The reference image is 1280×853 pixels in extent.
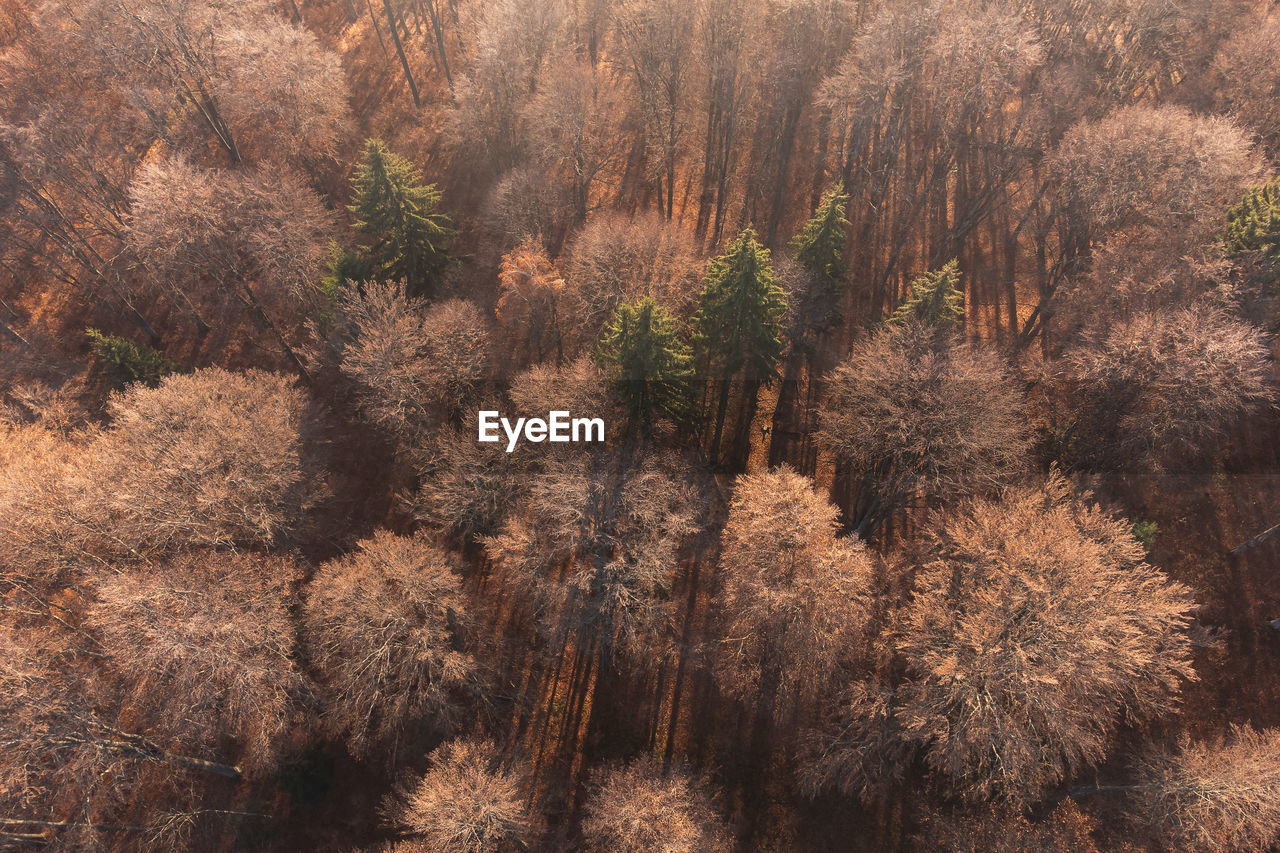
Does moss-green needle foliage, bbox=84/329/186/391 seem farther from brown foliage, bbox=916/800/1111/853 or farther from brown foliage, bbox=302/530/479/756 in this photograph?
brown foliage, bbox=916/800/1111/853

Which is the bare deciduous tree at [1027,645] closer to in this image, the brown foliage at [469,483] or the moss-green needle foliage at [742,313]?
the moss-green needle foliage at [742,313]

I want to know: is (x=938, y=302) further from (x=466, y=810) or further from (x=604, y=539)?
(x=466, y=810)

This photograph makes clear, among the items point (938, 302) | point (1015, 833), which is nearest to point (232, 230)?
point (938, 302)

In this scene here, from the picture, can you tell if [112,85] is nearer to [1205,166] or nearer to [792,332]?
[792,332]

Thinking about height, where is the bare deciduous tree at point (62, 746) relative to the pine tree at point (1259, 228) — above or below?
below

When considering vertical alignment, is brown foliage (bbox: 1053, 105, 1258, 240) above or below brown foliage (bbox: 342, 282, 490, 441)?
above

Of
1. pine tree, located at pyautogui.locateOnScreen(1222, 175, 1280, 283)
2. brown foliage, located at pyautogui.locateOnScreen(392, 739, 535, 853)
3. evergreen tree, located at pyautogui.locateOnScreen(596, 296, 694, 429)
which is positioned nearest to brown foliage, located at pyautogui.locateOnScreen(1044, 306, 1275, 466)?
pine tree, located at pyautogui.locateOnScreen(1222, 175, 1280, 283)

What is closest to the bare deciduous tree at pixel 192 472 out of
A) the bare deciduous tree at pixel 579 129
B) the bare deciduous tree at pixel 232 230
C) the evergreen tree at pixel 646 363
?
the bare deciduous tree at pixel 232 230
